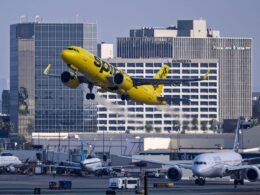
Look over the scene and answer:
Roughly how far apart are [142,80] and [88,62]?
12.3 m

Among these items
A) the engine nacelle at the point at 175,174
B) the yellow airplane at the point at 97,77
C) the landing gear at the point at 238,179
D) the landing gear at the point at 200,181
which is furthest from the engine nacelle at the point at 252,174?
the yellow airplane at the point at 97,77

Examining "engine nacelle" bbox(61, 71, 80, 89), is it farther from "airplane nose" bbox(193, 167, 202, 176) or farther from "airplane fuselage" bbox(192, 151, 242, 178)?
"airplane fuselage" bbox(192, 151, 242, 178)

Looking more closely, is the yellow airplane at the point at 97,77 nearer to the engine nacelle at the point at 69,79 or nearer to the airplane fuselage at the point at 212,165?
the engine nacelle at the point at 69,79

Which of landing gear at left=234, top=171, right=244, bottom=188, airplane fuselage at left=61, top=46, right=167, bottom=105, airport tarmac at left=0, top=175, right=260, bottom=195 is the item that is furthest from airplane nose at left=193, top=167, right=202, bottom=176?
airplane fuselage at left=61, top=46, right=167, bottom=105

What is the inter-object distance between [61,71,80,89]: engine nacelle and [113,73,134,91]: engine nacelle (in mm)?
4408

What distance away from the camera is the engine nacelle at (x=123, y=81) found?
161m

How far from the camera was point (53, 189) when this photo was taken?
166 metres

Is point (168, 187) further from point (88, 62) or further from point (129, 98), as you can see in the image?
point (88, 62)

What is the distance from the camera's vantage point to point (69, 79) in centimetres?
15950

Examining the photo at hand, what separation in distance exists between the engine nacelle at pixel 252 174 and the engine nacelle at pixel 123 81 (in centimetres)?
2310

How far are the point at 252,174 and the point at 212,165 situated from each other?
5.21 metres

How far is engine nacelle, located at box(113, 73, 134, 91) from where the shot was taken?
528 feet

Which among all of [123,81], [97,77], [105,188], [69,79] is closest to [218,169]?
[105,188]

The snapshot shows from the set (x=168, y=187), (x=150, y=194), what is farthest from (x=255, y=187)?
(x=150, y=194)
